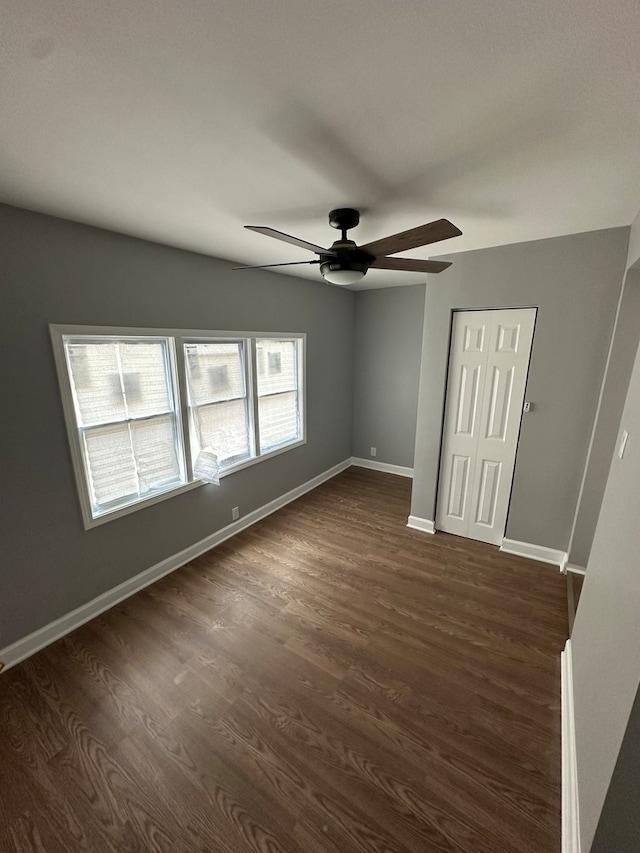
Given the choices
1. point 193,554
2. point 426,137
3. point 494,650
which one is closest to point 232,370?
point 193,554

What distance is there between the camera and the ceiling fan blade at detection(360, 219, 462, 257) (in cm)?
137

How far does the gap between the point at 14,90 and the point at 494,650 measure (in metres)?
3.24

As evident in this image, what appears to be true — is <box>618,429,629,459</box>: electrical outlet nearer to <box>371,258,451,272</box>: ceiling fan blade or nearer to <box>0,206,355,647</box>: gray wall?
<box>371,258,451,272</box>: ceiling fan blade

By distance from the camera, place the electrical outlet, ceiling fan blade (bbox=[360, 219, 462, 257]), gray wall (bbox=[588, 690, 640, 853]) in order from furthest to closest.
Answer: the electrical outlet
ceiling fan blade (bbox=[360, 219, 462, 257])
gray wall (bbox=[588, 690, 640, 853])

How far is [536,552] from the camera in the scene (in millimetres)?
2893

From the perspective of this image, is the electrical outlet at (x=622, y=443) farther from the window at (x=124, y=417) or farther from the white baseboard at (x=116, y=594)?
the white baseboard at (x=116, y=594)

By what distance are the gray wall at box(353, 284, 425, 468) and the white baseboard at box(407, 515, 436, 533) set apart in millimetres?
1412

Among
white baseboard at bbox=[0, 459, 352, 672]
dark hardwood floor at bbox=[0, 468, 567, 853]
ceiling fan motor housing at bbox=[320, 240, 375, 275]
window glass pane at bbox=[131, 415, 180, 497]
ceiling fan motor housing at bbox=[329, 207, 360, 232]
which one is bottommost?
dark hardwood floor at bbox=[0, 468, 567, 853]

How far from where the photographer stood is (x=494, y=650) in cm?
205

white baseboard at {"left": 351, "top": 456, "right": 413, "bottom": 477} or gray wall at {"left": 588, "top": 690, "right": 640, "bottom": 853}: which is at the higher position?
gray wall at {"left": 588, "top": 690, "right": 640, "bottom": 853}

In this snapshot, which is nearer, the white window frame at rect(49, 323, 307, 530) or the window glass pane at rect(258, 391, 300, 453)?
the white window frame at rect(49, 323, 307, 530)

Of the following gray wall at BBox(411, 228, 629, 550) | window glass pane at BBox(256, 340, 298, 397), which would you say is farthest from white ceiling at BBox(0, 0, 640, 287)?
window glass pane at BBox(256, 340, 298, 397)

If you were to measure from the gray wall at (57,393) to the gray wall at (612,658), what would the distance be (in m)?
2.69

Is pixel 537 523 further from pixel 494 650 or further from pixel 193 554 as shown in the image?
pixel 193 554
